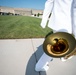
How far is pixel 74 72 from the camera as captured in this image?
10.6 feet

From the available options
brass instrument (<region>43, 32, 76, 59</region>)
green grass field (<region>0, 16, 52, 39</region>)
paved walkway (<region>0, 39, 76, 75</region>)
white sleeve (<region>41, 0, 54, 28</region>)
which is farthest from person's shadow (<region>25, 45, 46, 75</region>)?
green grass field (<region>0, 16, 52, 39</region>)

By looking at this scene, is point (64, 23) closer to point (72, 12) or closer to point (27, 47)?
point (72, 12)

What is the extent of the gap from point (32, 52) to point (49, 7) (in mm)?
2165

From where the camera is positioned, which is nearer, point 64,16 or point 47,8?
point 64,16

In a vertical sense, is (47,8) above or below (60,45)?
above

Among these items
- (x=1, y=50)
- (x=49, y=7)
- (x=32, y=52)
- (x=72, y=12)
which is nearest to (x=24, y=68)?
(x=32, y=52)

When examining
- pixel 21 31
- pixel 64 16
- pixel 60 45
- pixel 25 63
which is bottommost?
pixel 21 31

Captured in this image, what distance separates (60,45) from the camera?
5.74ft

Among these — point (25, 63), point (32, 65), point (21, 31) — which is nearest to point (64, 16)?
point (32, 65)

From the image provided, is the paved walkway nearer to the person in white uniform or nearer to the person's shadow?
the person's shadow

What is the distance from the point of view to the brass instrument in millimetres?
1690

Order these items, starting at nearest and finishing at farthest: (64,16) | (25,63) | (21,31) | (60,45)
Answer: (60,45) → (64,16) → (25,63) → (21,31)

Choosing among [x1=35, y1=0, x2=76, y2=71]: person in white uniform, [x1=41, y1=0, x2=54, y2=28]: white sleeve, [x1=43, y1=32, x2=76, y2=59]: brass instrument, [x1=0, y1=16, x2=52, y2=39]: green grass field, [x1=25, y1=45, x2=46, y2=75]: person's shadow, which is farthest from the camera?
[x1=0, y1=16, x2=52, y2=39]: green grass field

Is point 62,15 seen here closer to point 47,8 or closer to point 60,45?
point 47,8
